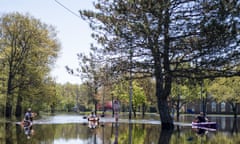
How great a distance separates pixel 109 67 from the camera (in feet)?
84.0

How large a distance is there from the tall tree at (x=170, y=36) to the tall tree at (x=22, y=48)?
22.6 metres

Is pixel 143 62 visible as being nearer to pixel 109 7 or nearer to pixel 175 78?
pixel 175 78

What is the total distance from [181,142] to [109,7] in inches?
442

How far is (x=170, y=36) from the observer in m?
23.7

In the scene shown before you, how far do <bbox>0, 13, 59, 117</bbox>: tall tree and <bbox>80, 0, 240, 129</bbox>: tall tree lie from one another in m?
22.6

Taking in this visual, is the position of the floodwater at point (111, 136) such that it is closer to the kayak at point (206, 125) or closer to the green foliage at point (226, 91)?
the kayak at point (206, 125)

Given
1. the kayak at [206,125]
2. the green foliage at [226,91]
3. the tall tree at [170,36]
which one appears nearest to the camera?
the tall tree at [170,36]

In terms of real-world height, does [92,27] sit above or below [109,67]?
A: above

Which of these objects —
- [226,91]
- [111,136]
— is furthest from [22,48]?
[226,91]

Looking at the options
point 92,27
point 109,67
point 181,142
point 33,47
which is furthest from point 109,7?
point 33,47

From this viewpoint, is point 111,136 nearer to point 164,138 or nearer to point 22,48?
point 164,138

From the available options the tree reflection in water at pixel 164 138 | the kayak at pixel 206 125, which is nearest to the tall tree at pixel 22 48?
the kayak at pixel 206 125

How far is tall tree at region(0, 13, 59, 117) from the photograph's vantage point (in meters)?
45.5

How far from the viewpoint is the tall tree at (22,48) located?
149ft
